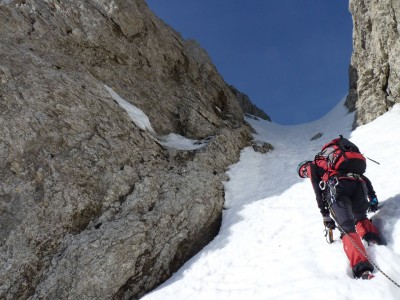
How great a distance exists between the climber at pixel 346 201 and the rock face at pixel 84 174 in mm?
5611

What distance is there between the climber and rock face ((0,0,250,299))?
5.61 metres

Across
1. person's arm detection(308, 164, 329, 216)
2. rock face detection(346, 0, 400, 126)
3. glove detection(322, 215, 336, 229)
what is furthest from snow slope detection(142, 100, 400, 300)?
rock face detection(346, 0, 400, 126)

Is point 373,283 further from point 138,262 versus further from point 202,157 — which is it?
point 202,157

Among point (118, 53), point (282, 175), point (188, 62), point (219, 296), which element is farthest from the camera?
point (188, 62)

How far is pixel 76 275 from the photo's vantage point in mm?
9734

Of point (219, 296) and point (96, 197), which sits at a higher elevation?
point (96, 197)

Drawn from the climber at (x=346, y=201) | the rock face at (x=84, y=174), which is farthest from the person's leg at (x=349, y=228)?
the rock face at (x=84, y=174)

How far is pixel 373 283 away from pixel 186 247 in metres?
6.79

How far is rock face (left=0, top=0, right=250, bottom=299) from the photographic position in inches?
392

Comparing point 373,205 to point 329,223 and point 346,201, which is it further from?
point 329,223

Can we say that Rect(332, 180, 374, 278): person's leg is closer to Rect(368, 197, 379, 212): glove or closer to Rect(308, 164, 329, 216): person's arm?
Rect(308, 164, 329, 216): person's arm

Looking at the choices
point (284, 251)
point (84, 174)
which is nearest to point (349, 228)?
point (284, 251)

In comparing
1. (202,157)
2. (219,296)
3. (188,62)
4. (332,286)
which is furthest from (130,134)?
Answer: (188,62)

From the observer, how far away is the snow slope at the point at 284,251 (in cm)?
683
